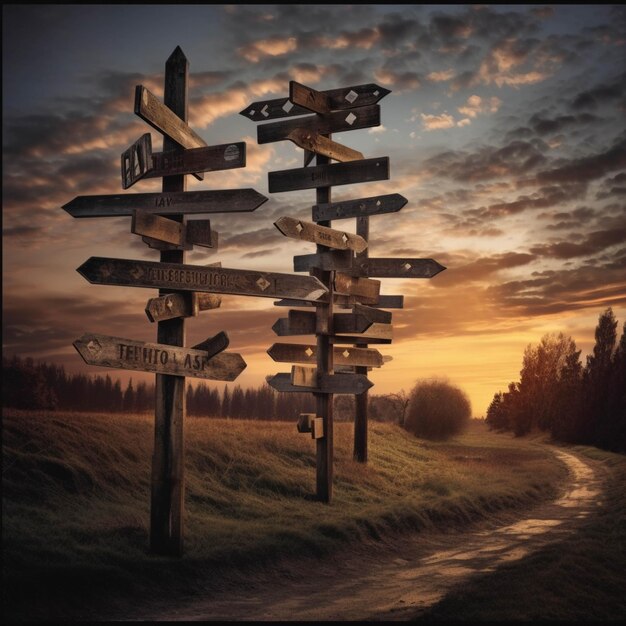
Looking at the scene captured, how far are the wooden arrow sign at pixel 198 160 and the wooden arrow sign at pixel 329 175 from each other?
Answer: 500cm

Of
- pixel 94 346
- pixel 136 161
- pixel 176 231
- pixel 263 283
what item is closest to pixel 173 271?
pixel 176 231

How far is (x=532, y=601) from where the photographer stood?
8.08 metres

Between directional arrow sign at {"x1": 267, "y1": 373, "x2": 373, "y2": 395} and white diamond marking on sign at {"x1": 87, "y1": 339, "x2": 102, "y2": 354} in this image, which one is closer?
white diamond marking on sign at {"x1": 87, "y1": 339, "x2": 102, "y2": 354}

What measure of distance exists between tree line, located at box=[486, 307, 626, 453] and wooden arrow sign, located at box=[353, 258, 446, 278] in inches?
1034

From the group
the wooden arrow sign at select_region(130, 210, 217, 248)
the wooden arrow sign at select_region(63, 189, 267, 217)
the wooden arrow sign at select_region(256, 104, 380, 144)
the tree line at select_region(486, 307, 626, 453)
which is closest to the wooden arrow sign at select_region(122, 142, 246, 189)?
the wooden arrow sign at select_region(63, 189, 267, 217)

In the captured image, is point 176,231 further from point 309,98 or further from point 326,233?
point 309,98

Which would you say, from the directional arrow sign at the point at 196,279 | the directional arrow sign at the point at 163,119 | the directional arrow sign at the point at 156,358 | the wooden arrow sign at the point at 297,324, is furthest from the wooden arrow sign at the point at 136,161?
the wooden arrow sign at the point at 297,324

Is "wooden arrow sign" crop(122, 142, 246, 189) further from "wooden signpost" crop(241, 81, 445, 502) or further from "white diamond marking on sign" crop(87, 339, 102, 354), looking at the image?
"wooden signpost" crop(241, 81, 445, 502)

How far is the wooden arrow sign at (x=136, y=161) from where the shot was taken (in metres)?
9.20

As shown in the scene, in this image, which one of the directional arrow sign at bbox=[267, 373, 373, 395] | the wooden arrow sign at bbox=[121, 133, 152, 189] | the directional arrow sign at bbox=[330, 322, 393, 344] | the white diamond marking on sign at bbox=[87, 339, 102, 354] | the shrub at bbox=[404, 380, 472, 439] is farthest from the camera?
the shrub at bbox=[404, 380, 472, 439]

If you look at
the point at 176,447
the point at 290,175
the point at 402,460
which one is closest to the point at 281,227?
the point at 290,175

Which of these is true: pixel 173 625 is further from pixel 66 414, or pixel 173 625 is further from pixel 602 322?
pixel 602 322

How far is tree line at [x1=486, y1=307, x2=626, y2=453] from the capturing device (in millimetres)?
40094

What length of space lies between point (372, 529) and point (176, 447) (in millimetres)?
4972
